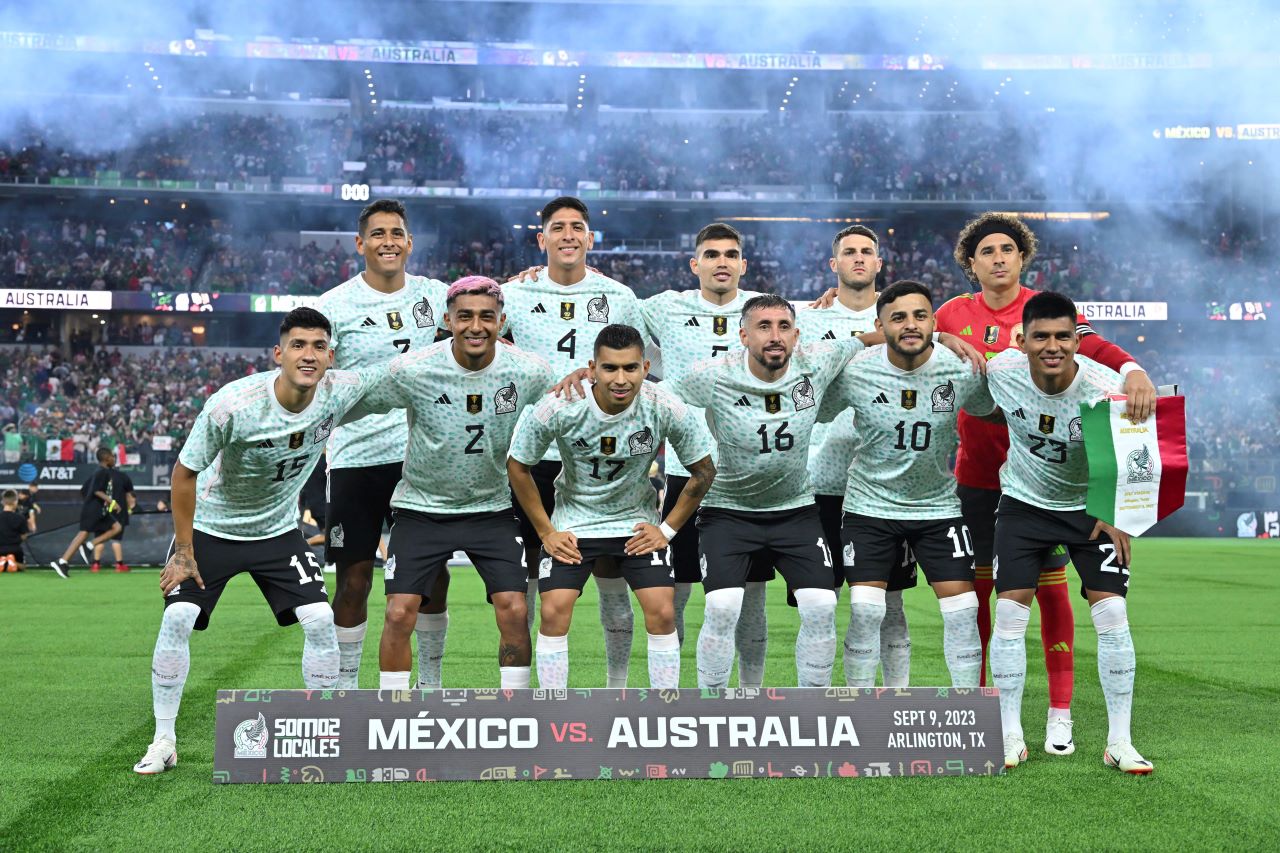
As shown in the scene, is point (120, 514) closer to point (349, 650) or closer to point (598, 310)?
point (349, 650)

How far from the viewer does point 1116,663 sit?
17.0ft

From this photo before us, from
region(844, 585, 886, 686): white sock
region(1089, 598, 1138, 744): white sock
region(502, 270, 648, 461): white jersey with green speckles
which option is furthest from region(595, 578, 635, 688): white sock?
region(1089, 598, 1138, 744): white sock

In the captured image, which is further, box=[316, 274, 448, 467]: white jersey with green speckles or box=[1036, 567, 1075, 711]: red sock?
box=[316, 274, 448, 467]: white jersey with green speckles

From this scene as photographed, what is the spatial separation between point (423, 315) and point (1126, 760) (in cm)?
405

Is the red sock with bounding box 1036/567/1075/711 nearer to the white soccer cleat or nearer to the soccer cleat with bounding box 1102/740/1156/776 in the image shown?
the soccer cleat with bounding box 1102/740/1156/776

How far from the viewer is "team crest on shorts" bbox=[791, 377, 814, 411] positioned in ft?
18.4

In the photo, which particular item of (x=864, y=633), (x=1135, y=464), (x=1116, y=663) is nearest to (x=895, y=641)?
(x=864, y=633)

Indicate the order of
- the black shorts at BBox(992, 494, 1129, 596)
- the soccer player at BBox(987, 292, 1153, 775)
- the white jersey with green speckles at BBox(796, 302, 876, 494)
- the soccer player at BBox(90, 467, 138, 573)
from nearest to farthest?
the soccer player at BBox(987, 292, 1153, 775) < the black shorts at BBox(992, 494, 1129, 596) < the white jersey with green speckles at BBox(796, 302, 876, 494) < the soccer player at BBox(90, 467, 138, 573)

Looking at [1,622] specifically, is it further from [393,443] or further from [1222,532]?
[1222,532]

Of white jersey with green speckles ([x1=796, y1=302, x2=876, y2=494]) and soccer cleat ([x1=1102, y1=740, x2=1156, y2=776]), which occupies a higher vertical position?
white jersey with green speckles ([x1=796, y1=302, x2=876, y2=494])

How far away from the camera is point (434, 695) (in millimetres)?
4742

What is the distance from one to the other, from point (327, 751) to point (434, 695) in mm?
481

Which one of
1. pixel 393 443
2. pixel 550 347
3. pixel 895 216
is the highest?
pixel 895 216

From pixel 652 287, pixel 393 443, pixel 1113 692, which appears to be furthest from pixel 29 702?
pixel 652 287
